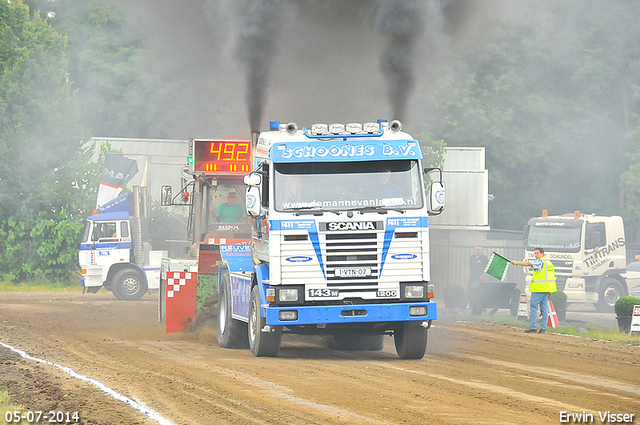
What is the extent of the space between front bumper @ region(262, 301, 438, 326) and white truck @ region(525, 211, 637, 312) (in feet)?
55.9

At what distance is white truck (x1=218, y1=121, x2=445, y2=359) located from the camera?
11367 mm

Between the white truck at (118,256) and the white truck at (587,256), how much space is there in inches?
493

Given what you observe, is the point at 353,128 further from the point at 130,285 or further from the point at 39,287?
the point at 39,287

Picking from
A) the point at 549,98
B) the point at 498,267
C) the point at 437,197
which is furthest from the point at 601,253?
A: the point at 549,98

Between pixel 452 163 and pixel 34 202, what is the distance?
1878 centimetres

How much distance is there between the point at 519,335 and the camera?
1686 cm

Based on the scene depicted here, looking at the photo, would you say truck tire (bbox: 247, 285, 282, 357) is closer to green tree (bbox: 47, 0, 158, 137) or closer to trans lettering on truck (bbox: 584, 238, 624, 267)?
trans lettering on truck (bbox: 584, 238, 624, 267)

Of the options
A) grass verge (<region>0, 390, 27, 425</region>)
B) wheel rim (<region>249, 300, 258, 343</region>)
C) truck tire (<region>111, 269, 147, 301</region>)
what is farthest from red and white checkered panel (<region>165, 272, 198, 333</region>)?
truck tire (<region>111, 269, 147, 301</region>)

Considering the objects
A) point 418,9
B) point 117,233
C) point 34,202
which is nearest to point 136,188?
point 117,233

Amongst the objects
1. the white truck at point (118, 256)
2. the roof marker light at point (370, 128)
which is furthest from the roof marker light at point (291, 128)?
the white truck at point (118, 256)

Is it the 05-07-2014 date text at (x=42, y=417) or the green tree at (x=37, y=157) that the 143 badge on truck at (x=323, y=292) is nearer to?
the 05-07-2014 date text at (x=42, y=417)

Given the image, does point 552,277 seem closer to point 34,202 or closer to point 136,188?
point 136,188

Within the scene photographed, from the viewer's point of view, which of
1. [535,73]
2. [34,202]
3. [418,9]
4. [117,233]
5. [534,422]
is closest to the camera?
[534,422]

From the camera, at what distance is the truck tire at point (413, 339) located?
11945 mm
